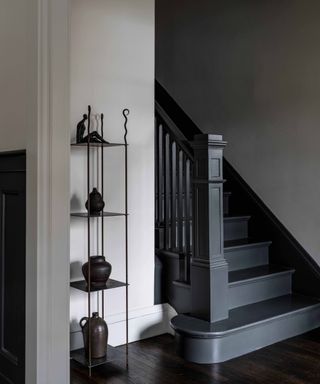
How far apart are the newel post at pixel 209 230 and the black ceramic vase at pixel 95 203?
66 cm

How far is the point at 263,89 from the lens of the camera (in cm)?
424

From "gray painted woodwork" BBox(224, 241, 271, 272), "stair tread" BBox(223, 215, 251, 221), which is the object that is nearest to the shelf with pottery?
"gray painted woodwork" BBox(224, 241, 271, 272)

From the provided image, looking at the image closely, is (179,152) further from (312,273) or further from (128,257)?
(312,273)

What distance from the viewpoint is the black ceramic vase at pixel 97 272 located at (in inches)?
112

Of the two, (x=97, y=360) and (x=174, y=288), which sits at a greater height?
(x=174, y=288)

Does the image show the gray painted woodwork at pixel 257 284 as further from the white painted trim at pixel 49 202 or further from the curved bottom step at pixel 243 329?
the white painted trim at pixel 49 202

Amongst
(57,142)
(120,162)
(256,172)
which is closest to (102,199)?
(120,162)

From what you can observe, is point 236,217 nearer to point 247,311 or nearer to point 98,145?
point 247,311

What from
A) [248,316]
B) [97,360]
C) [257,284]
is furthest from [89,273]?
[257,284]

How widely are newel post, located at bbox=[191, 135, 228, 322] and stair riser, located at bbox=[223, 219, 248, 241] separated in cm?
108

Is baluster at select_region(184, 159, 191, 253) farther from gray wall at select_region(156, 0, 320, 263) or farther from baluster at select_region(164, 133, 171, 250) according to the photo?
gray wall at select_region(156, 0, 320, 263)

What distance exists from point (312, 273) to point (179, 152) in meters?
1.51

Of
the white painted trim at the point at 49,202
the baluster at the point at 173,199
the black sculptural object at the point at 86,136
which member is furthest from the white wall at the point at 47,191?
the baluster at the point at 173,199

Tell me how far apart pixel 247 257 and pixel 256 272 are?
0.22 m
